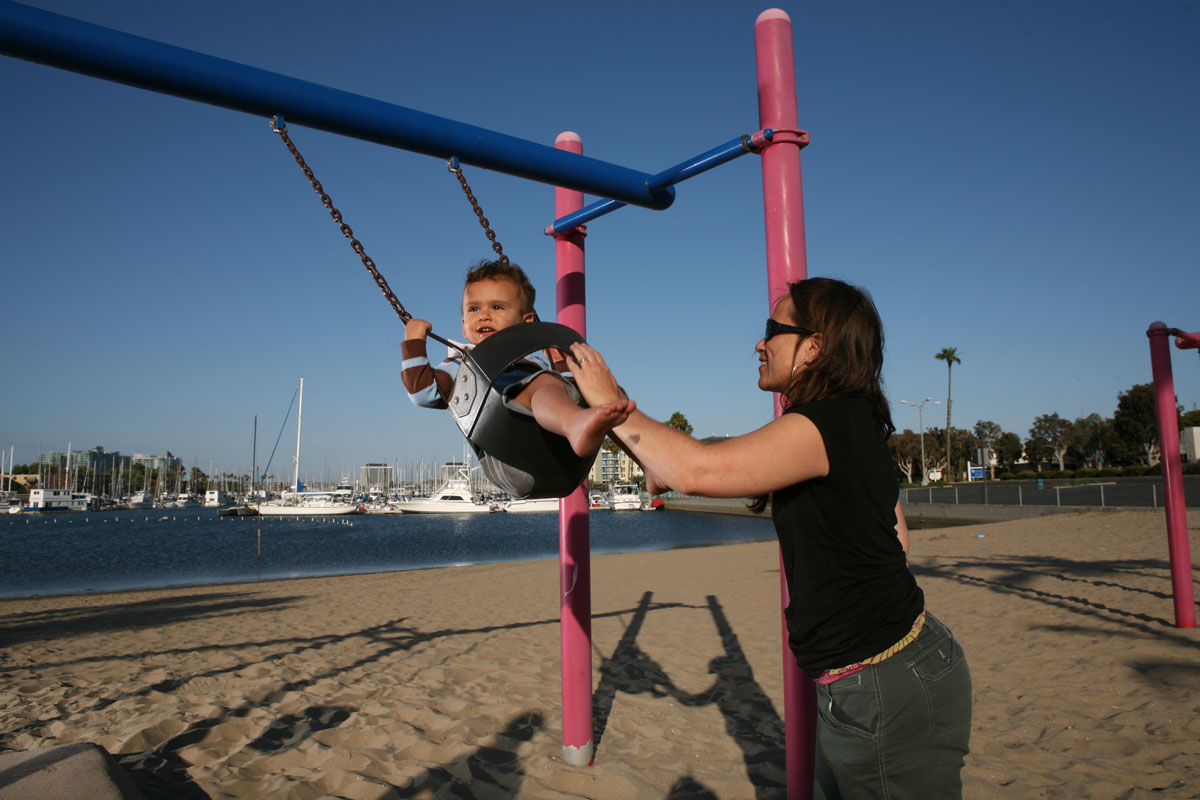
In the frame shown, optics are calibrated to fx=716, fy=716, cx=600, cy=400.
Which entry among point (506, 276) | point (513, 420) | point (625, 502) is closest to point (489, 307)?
point (506, 276)

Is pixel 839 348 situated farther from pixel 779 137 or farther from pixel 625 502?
pixel 625 502

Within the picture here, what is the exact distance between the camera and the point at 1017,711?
501cm

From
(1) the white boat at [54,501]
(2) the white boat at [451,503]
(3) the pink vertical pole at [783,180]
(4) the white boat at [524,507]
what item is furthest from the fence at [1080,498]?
(1) the white boat at [54,501]

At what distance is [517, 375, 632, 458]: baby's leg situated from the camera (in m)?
1.59

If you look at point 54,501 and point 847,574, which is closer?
point 847,574

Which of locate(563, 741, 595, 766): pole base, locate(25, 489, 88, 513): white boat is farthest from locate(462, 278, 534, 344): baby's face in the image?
locate(25, 489, 88, 513): white boat

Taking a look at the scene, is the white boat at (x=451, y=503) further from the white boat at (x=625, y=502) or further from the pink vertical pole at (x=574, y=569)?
the pink vertical pole at (x=574, y=569)

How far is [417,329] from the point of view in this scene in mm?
2613

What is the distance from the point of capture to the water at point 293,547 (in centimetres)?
2427

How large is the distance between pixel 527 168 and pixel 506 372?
1.51m

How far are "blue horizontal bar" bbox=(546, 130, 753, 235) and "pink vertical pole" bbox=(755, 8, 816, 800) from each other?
0.35ft

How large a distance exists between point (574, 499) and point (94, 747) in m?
2.69

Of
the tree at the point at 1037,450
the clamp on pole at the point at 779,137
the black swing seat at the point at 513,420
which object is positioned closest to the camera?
the black swing seat at the point at 513,420

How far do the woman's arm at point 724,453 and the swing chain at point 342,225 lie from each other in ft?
4.40
